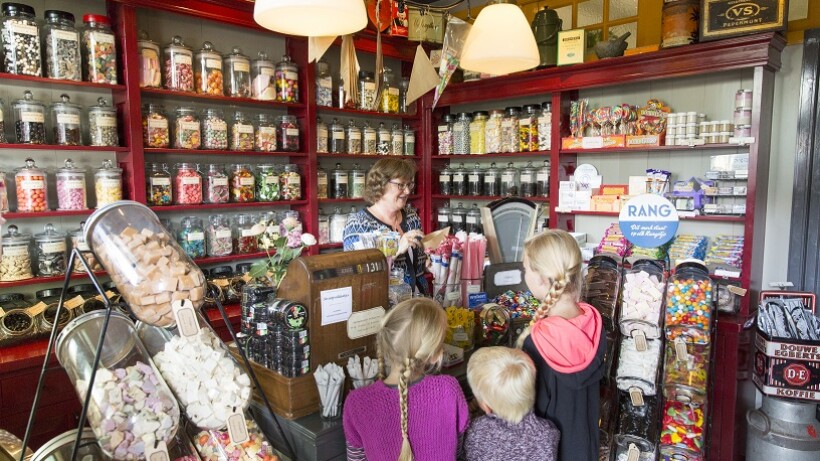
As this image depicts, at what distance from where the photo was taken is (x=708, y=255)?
318cm

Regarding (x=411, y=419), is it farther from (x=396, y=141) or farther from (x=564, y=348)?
(x=396, y=141)

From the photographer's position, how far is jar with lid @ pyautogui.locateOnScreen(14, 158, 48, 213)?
105 inches

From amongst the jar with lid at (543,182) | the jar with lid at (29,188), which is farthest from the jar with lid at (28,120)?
the jar with lid at (543,182)

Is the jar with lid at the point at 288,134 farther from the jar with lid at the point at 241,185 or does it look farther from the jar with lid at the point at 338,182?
the jar with lid at the point at 338,182

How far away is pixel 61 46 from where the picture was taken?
2.69 metres

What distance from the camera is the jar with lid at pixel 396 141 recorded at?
4355 mm

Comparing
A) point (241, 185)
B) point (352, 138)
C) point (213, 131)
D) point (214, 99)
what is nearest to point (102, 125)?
point (213, 131)

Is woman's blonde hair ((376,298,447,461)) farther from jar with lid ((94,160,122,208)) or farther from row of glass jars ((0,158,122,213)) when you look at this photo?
jar with lid ((94,160,122,208))

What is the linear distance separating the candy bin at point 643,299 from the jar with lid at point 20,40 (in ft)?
9.73

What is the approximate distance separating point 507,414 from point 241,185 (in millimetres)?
2516

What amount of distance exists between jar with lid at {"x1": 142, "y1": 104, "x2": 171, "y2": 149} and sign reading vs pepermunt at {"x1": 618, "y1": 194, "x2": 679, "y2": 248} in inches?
98.4

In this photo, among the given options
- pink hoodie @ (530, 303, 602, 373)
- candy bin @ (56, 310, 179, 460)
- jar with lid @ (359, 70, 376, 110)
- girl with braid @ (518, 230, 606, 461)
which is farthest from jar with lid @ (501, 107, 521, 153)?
candy bin @ (56, 310, 179, 460)

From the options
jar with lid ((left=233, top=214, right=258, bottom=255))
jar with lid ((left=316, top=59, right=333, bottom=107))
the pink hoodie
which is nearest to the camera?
the pink hoodie

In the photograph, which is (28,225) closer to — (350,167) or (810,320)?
(350,167)
